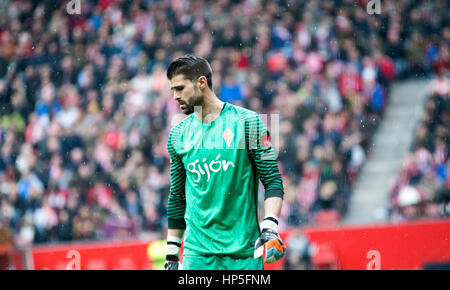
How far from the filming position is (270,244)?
3.76 m

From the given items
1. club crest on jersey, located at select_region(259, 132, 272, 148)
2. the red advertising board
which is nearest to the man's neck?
club crest on jersey, located at select_region(259, 132, 272, 148)

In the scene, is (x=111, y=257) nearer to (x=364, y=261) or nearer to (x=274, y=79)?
(x=364, y=261)

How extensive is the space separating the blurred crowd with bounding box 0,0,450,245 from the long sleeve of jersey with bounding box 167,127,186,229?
646cm

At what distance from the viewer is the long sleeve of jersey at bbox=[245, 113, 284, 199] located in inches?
156

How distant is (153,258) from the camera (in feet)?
32.1

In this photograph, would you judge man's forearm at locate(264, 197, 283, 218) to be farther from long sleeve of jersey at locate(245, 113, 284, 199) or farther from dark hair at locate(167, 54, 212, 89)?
dark hair at locate(167, 54, 212, 89)

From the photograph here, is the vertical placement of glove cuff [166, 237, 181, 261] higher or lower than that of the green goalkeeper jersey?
lower

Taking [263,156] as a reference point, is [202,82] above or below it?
above

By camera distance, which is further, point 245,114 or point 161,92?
point 161,92

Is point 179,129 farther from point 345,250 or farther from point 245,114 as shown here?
point 345,250

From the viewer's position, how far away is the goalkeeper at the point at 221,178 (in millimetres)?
3992

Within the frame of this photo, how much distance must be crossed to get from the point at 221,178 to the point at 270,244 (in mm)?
470

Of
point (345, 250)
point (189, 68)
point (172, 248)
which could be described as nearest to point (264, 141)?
point (189, 68)

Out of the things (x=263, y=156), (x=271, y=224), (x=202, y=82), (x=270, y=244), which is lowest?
(x=270, y=244)
